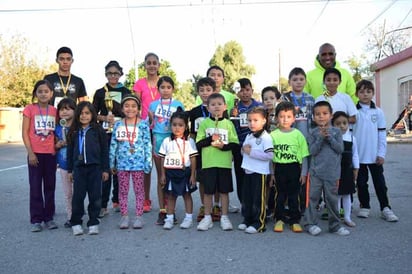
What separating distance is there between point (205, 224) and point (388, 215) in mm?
2365

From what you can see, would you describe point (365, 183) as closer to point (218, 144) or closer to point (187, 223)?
point (218, 144)

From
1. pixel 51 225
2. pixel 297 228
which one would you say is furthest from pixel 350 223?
pixel 51 225

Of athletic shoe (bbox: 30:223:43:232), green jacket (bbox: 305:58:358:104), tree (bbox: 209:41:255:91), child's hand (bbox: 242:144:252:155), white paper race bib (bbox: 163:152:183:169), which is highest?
tree (bbox: 209:41:255:91)

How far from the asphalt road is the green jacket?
1.77 m

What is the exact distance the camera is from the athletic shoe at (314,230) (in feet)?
15.3

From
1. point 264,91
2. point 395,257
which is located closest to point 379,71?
point 264,91

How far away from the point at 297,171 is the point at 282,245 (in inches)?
38.4

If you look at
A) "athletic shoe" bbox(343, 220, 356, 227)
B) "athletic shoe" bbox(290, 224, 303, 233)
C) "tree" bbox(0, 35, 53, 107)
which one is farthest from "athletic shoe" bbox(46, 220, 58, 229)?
"tree" bbox(0, 35, 53, 107)

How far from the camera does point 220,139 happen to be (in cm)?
507

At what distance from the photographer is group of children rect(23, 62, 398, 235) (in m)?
4.88

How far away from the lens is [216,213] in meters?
5.60

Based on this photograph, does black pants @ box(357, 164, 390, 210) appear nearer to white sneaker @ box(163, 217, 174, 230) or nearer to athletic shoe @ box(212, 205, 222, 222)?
athletic shoe @ box(212, 205, 222, 222)

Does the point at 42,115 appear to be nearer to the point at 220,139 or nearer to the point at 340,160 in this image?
the point at 220,139

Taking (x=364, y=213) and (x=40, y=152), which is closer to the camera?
(x=40, y=152)
